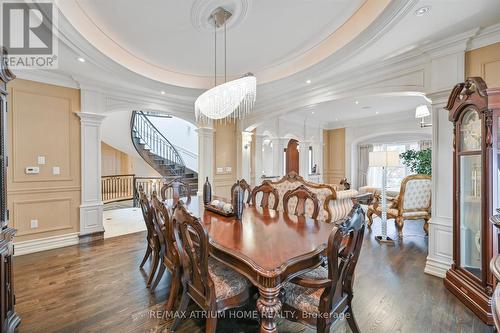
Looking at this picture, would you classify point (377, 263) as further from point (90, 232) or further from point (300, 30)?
point (90, 232)

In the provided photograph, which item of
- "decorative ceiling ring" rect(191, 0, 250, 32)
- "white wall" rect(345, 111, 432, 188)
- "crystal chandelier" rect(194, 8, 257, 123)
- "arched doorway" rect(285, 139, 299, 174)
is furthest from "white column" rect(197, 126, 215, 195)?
"white wall" rect(345, 111, 432, 188)

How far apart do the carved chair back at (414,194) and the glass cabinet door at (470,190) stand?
1768mm

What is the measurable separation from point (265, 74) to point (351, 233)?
3384 millimetres

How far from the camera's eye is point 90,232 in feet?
13.1

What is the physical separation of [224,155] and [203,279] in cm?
466

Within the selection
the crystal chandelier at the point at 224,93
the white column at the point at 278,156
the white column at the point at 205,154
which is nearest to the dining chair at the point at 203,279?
the crystal chandelier at the point at 224,93

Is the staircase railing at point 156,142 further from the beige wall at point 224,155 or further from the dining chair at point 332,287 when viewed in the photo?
the dining chair at point 332,287

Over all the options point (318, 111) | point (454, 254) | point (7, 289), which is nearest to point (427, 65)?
point (454, 254)

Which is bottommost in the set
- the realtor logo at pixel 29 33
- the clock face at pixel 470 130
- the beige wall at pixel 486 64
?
the clock face at pixel 470 130

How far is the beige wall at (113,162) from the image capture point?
999 cm

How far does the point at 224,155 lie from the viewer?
604 cm

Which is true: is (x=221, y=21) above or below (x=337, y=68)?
above

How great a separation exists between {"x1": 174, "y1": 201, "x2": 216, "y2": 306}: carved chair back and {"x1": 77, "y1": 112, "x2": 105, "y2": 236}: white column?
3.18 metres

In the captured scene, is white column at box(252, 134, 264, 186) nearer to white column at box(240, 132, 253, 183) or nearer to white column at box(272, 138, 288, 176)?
white column at box(240, 132, 253, 183)
